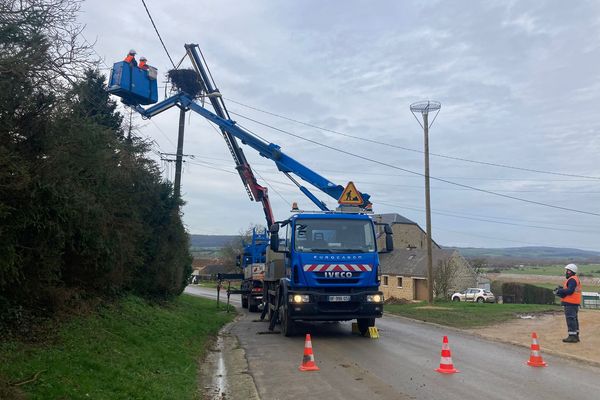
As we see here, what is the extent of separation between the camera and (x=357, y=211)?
14.7 metres

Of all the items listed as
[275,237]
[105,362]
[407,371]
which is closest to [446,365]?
[407,371]

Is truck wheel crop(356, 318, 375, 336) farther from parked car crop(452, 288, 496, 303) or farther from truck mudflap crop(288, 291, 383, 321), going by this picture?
parked car crop(452, 288, 496, 303)

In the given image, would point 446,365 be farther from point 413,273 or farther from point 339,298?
point 413,273

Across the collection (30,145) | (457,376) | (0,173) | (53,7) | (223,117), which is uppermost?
(223,117)

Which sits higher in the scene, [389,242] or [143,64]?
[143,64]

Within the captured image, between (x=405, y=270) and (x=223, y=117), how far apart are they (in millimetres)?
37132

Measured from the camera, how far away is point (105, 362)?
26.2ft

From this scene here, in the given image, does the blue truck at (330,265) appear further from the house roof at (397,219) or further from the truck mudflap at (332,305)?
the house roof at (397,219)

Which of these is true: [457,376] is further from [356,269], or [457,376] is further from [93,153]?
[93,153]

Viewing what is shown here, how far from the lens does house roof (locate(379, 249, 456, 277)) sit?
53.3 meters

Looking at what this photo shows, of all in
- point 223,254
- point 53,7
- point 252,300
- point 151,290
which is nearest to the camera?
point 53,7

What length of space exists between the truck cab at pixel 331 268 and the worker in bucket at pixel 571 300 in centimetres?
439

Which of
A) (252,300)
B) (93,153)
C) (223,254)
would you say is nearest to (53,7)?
(93,153)

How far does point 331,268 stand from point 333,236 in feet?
2.91
